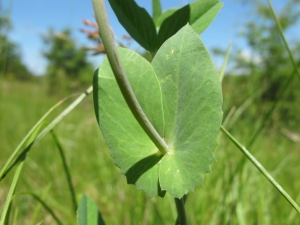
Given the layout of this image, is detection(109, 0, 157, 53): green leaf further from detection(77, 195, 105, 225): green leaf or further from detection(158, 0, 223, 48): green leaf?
detection(77, 195, 105, 225): green leaf

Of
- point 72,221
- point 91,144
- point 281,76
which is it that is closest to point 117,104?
point 72,221

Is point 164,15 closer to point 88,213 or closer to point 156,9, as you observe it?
point 156,9

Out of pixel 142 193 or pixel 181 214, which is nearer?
pixel 181 214

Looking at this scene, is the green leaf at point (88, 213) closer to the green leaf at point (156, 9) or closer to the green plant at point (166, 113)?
the green plant at point (166, 113)

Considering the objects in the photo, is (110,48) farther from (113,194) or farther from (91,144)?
(91,144)

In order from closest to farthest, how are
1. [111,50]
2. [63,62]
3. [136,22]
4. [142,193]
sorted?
[111,50], [136,22], [142,193], [63,62]

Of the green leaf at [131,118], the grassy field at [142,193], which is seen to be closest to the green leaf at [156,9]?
the green leaf at [131,118]

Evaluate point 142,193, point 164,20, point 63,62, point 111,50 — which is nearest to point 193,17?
point 164,20
